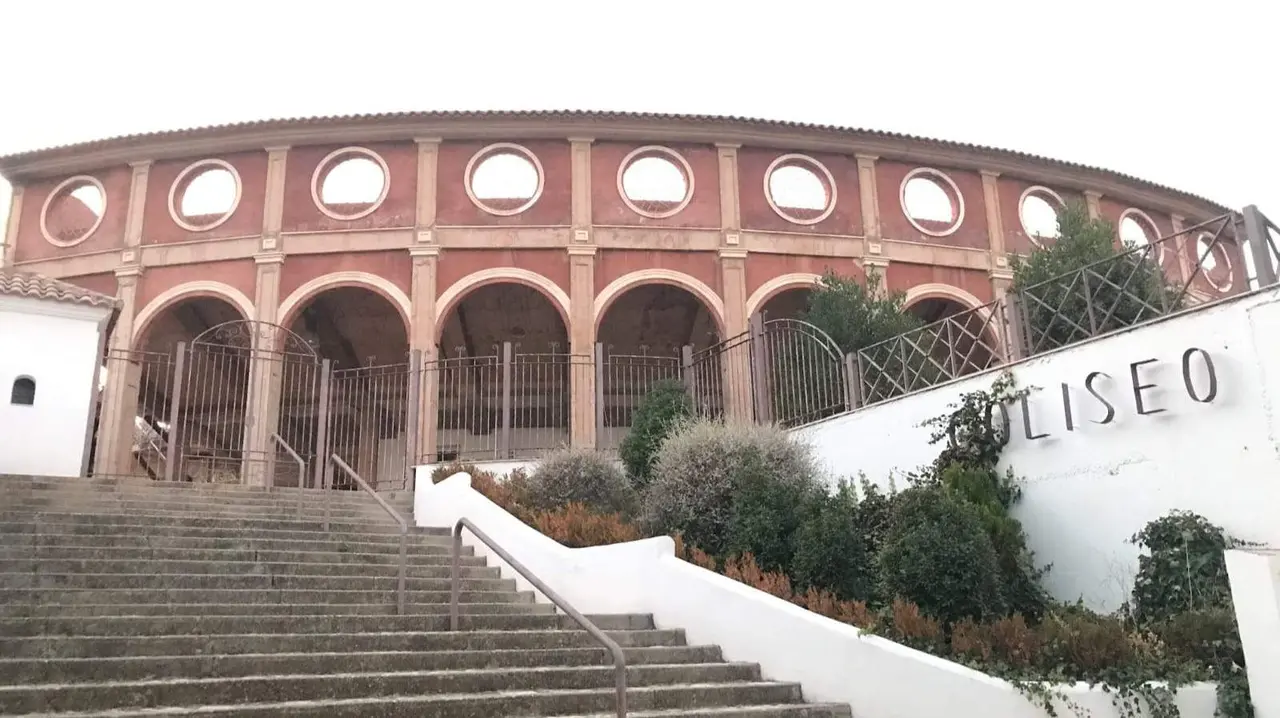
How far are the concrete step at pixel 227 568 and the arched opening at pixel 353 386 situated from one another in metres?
8.85

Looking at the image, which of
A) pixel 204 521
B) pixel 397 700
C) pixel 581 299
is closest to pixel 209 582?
pixel 204 521

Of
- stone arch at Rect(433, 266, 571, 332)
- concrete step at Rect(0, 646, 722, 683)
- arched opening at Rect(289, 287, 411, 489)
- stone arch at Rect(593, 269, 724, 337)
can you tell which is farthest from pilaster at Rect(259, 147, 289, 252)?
concrete step at Rect(0, 646, 722, 683)

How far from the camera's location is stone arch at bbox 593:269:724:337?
17125 millimetres

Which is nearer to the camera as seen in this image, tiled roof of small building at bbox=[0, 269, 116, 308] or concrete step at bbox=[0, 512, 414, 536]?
concrete step at bbox=[0, 512, 414, 536]

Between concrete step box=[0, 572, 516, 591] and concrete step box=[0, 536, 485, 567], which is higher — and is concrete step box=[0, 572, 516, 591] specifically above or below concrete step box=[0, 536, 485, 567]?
below

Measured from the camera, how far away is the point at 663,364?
14.2m

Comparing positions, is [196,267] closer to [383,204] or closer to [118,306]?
[383,204]

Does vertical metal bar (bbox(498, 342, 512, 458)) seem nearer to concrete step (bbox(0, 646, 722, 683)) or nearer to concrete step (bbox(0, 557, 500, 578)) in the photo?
concrete step (bbox(0, 557, 500, 578))

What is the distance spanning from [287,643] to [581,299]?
1176 cm

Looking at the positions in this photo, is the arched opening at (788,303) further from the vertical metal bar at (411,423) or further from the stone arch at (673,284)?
the vertical metal bar at (411,423)

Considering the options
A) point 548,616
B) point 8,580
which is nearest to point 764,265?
point 548,616

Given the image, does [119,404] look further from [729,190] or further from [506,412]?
[729,190]

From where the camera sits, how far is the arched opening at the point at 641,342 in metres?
13.5

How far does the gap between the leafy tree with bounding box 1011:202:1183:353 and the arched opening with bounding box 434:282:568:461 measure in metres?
7.19
